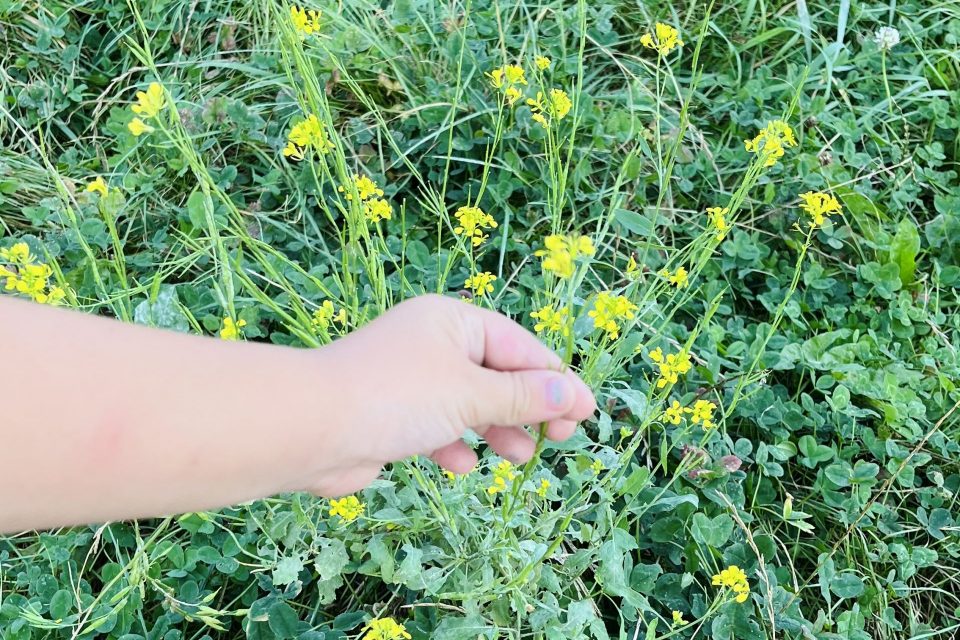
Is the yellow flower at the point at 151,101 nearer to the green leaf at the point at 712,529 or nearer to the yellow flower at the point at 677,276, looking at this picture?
the yellow flower at the point at 677,276

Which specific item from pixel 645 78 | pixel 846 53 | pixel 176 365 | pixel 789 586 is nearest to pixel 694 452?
pixel 789 586

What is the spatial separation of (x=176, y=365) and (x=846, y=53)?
6.53 ft

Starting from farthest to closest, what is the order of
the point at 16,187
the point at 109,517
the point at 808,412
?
the point at 16,187 < the point at 808,412 < the point at 109,517

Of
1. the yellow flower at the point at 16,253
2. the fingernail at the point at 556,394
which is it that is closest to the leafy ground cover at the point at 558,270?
the yellow flower at the point at 16,253

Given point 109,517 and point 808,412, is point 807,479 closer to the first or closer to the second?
point 808,412

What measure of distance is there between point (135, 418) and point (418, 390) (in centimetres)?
28

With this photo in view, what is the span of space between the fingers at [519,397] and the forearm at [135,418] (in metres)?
0.16

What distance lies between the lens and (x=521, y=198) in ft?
6.30

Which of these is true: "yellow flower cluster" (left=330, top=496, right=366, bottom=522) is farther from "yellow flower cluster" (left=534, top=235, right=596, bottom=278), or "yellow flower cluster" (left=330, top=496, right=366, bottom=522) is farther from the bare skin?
"yellow flower cluster" (left=534, top=235, right=596, bottom=278)

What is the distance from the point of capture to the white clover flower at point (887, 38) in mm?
2059

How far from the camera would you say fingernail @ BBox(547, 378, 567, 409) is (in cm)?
81

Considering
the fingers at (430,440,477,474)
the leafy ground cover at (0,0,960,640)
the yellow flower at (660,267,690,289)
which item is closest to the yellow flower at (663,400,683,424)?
the leafy ground cover at (0,0,960,640)

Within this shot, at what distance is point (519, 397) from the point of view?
32.0 inches

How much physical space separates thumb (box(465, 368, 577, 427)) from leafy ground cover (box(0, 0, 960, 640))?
0.15 meters
